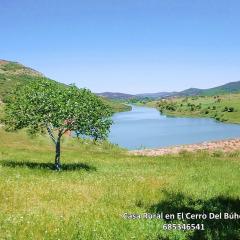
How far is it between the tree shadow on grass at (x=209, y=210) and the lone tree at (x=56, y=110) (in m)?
13.2

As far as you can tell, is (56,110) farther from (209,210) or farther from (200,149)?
(200,149)

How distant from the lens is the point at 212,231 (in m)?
12.7

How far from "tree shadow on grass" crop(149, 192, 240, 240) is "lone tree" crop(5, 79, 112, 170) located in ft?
43.4

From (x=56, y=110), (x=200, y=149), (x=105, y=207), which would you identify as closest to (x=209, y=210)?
(x=105, y=207)

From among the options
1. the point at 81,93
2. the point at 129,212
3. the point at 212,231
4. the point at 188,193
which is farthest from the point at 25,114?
the point at 212,231

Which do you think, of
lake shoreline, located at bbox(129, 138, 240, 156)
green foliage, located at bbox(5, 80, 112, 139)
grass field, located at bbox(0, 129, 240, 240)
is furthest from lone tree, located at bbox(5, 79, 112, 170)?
lake shoreline, located at bbox(129, 138, 240, 156)

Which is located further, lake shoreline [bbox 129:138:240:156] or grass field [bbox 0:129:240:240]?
lake shoreline [bbox 129:138:240:156]

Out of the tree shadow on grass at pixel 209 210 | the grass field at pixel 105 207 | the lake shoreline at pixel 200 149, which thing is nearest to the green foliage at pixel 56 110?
the grass field at pixel 105 207

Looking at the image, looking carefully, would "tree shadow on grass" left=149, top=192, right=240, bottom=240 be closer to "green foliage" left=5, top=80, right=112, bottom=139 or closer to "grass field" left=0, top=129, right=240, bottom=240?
"grass field" left=0, top=129, right=240, bottom=240

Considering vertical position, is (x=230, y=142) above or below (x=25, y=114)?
below

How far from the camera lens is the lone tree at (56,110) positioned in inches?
1167

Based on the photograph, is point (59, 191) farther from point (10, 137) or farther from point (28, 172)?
point (10, 137)

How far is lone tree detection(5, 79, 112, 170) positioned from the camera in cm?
2964

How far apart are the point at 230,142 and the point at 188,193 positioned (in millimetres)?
45944
